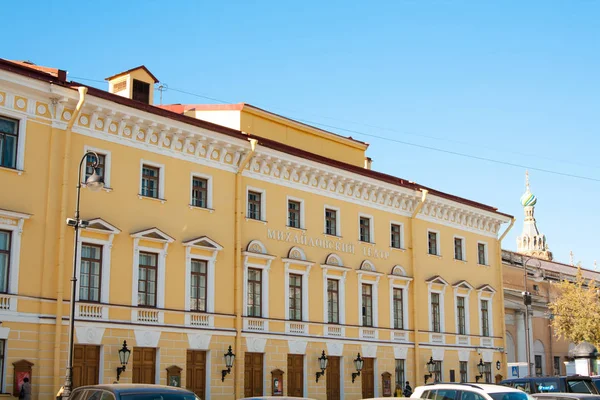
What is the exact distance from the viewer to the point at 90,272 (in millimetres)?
27625

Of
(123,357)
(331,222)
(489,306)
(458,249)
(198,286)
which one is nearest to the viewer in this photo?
(123,357)

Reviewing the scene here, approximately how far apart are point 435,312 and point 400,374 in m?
4.06

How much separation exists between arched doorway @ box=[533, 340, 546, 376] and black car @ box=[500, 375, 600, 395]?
3149 cm

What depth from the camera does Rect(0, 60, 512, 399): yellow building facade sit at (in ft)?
86.1

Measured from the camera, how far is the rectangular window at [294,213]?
115 feet

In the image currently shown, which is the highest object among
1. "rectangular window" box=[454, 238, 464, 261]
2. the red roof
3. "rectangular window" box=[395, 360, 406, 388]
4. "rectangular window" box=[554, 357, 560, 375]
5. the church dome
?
the church dome

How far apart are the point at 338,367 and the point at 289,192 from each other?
7.37 metres

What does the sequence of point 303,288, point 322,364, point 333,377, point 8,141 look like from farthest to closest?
1. point 333,377
2. point 303,288
3. point 322,364
4. point 8,141

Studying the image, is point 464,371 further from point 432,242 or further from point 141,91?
point 141,91

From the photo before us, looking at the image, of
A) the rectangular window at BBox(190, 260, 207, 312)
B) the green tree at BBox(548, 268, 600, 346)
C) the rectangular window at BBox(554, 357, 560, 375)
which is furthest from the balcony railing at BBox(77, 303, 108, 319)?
the rectangular window at BBox(554, 357, 560, 375)

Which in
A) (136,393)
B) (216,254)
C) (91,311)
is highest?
(216,254)

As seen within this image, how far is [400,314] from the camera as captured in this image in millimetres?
39406

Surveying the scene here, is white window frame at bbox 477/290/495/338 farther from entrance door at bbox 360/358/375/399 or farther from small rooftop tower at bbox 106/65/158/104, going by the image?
small rooftop tower at bbox 106/65/158/104

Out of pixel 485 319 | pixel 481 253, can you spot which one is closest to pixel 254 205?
pixel 481 253
